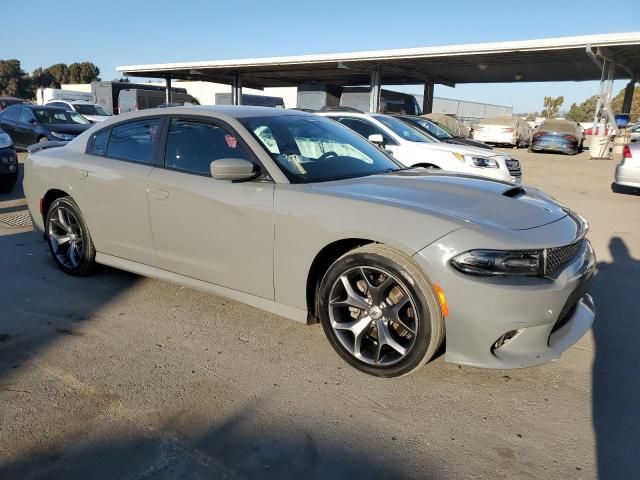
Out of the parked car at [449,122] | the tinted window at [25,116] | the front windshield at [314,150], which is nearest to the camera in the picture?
the front windshield at [314,150]

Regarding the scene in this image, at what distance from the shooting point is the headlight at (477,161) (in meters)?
8.55

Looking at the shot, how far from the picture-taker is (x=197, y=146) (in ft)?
12.3

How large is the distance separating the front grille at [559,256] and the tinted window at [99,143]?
12.0 ft

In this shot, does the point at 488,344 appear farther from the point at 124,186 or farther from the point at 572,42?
the point at 572,42

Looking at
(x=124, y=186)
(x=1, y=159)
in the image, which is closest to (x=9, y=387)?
(x=124, y=186)

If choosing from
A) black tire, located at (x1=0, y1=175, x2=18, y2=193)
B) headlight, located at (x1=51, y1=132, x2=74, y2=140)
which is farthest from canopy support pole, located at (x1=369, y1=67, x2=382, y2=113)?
black tire, located at (x1=0, y1=175, x2=18, y2=193)

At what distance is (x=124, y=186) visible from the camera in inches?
157

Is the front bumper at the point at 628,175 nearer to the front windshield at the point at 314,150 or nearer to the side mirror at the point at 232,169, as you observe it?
the front windshield at the point at 314,150

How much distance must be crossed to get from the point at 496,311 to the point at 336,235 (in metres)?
0.99

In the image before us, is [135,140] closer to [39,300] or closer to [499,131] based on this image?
[39,300]

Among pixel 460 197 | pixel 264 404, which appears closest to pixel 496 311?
pixel 460 197

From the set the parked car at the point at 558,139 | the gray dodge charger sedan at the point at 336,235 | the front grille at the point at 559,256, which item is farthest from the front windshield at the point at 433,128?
the parked car at the point at 558,139

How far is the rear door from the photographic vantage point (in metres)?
3.93

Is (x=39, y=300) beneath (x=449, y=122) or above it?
beneath
